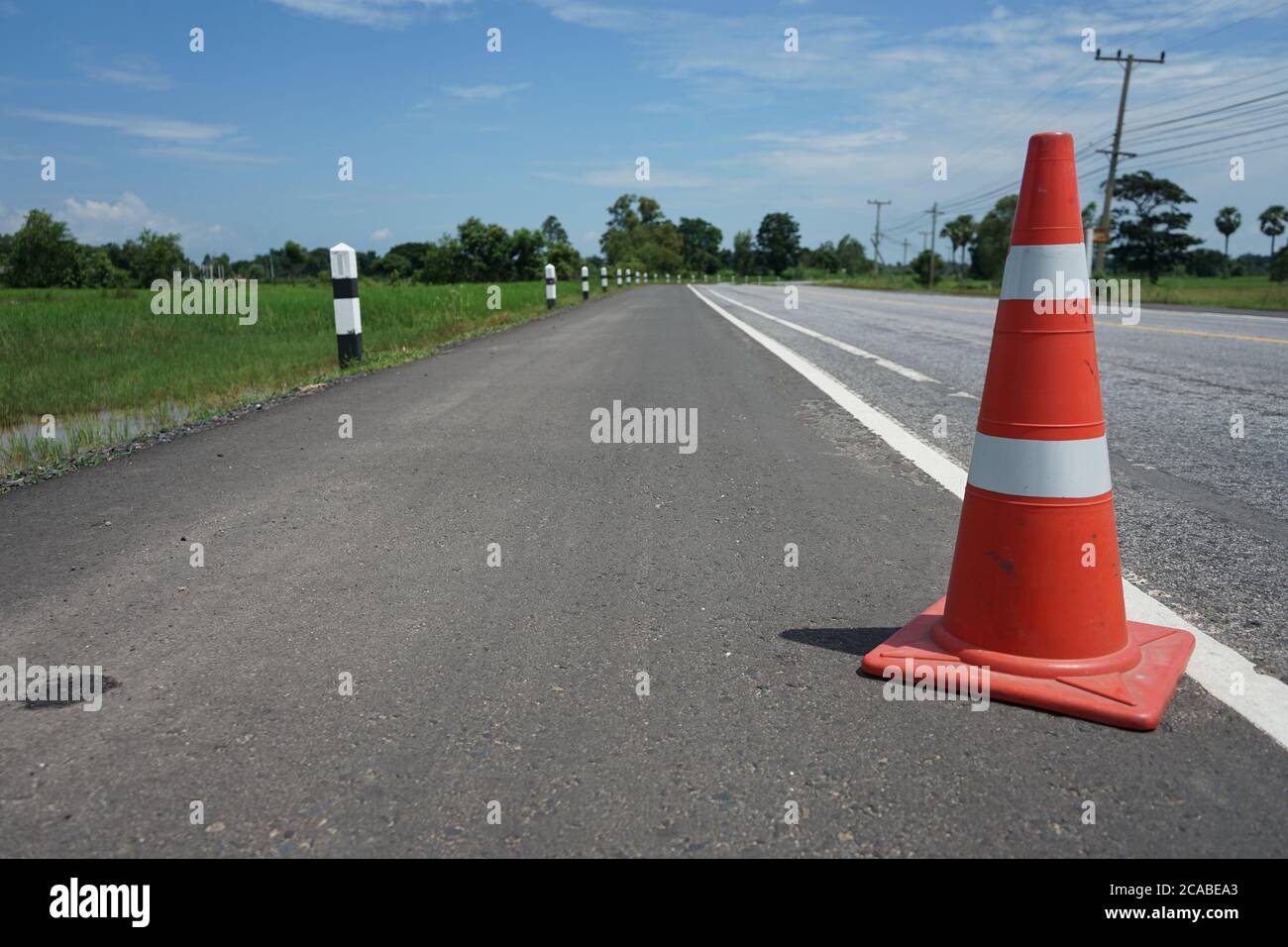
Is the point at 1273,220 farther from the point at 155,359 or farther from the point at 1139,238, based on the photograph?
the point at 155,359

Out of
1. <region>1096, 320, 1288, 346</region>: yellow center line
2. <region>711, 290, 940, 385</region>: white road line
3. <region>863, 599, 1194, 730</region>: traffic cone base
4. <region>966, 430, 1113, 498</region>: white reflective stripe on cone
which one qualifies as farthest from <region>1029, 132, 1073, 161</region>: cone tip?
<region>1096, 320, 1288, 346</region>: yellow center line

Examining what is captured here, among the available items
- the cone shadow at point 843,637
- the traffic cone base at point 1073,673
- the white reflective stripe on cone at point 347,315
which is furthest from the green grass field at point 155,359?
the traffic cone base at point 1073,673

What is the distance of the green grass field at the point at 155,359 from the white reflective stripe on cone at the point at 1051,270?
496 centimetres

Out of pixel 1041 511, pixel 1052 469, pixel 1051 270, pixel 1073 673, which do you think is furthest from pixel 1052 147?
pixel 1073 673

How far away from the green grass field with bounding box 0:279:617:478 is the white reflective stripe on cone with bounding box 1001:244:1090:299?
4.96 meters

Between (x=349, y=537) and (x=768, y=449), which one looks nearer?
(x=349, y=537)

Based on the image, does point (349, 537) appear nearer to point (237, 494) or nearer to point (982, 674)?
point (237, 494)

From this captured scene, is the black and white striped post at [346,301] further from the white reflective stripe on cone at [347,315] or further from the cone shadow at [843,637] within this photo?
the cone shadow at [843,637]

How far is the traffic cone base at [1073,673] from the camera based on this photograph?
2.20m

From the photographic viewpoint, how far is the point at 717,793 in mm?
1870
